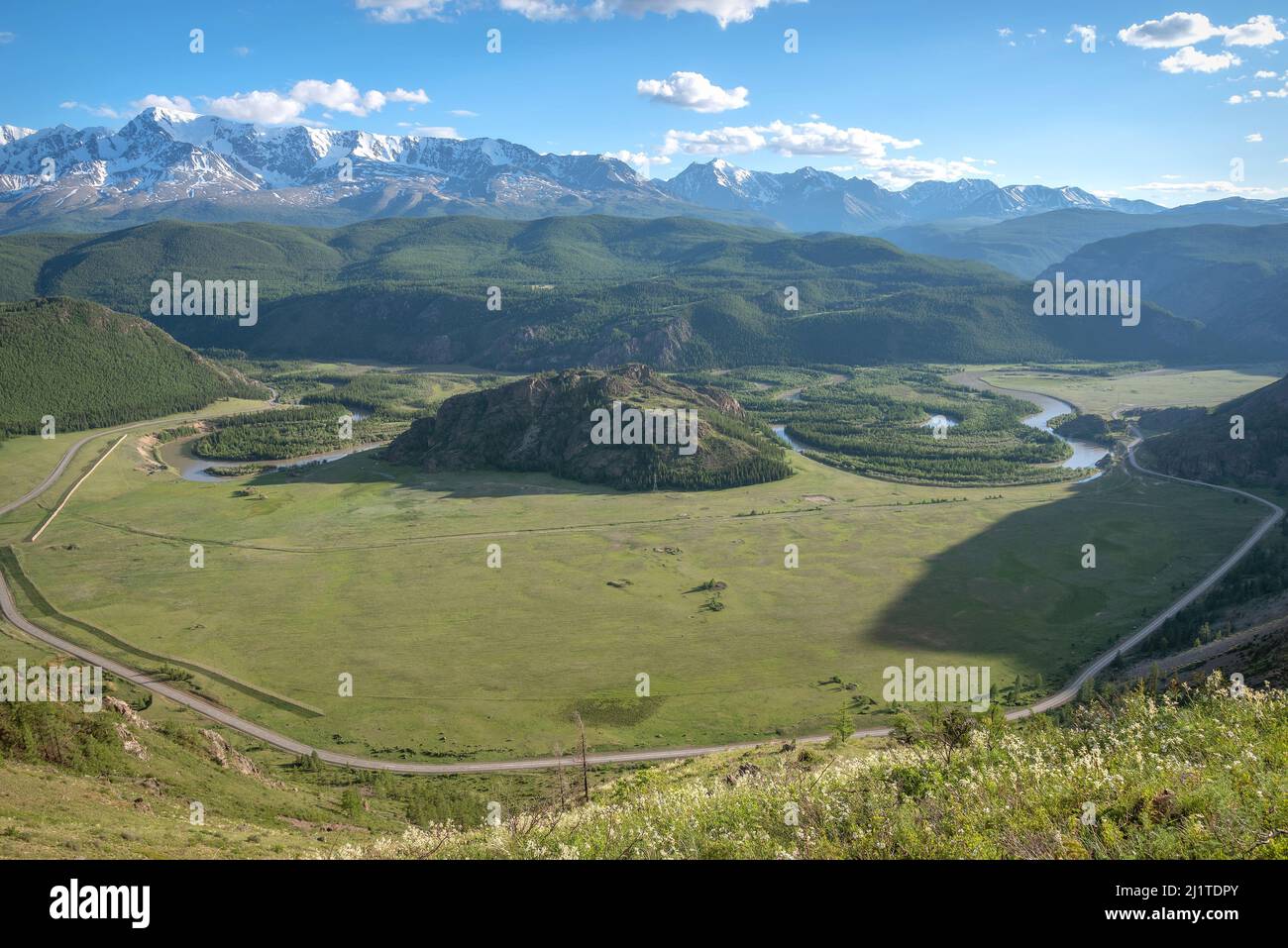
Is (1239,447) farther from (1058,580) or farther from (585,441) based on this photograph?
(585,441)

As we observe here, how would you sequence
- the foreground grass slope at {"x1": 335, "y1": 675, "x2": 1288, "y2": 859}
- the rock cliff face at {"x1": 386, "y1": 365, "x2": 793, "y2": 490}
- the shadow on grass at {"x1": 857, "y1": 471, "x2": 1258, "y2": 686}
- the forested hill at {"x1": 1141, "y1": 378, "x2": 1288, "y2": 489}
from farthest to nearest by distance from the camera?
the rock cliff face at {"x1": 386, "y1": 365, "x2": 793, "y2": 490} < the forested hill at {"x1": 1141, "y1": 378, "x2": 1288, "y2": 489} < the shadow on grass at {"x1": 857, "y1": 471, "x2": 1258, "y2": 686} < the foreground grass slope at {"x1": 335, "y1": 675, "x2": 1288, "y2": 859}

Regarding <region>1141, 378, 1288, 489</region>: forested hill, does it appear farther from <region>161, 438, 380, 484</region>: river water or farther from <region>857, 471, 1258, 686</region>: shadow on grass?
<region>161, 438, 380, 484</region>: river water

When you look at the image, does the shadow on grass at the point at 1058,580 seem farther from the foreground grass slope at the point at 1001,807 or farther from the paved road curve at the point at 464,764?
the foreground grass slope at the point at 1001,807

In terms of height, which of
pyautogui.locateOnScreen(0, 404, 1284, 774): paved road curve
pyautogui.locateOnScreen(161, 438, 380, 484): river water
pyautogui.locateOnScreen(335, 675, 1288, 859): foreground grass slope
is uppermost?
pyautogui.locateOnScreen(161, 438, 380, 484): river water

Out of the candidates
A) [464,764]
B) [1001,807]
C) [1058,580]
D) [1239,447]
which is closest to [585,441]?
[1058,580]

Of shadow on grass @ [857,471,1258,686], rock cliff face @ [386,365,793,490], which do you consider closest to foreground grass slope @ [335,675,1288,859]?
shadow on grass @ [857,471,1258,686]
